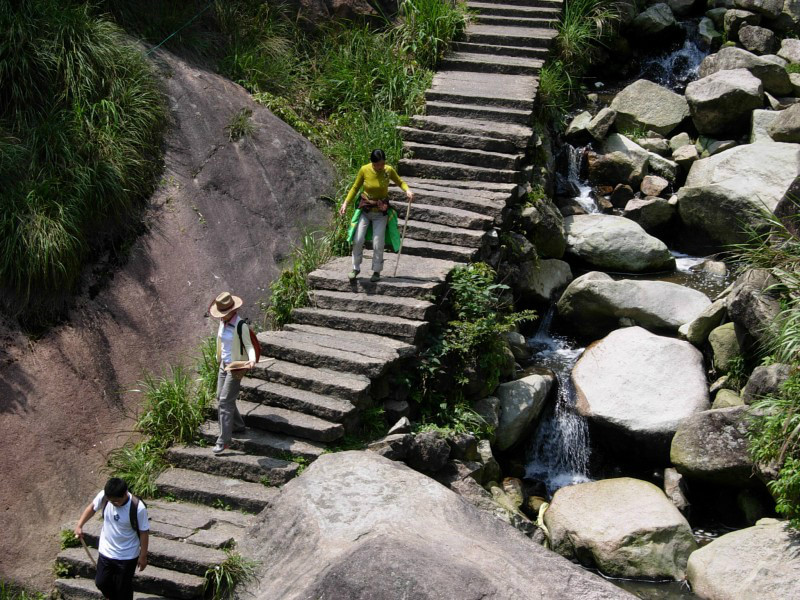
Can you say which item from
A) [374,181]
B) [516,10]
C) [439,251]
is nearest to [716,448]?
[439,251]

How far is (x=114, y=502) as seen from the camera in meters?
6.27

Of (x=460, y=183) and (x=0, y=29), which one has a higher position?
(x=0, y=29)

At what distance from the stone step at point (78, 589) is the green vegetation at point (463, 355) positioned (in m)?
3.55

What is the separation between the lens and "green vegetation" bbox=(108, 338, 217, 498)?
8.22 m

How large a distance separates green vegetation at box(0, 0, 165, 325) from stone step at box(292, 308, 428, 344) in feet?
7.33

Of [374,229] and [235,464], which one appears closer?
[235,464]

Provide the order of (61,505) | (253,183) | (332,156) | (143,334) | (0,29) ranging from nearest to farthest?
(61,505) < (143,334) < (0,29) < (253,183) < (332,156)

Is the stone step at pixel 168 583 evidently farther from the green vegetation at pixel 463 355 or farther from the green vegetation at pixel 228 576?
the green vegetation at pixel 463 355

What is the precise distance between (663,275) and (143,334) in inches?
277

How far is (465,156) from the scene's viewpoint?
1188 cm

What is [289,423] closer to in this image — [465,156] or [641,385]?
[641,385]

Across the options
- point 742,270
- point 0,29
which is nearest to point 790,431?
point 742,270

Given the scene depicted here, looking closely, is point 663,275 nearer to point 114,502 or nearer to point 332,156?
point 332,156

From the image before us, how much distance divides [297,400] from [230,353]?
0.91 metres
